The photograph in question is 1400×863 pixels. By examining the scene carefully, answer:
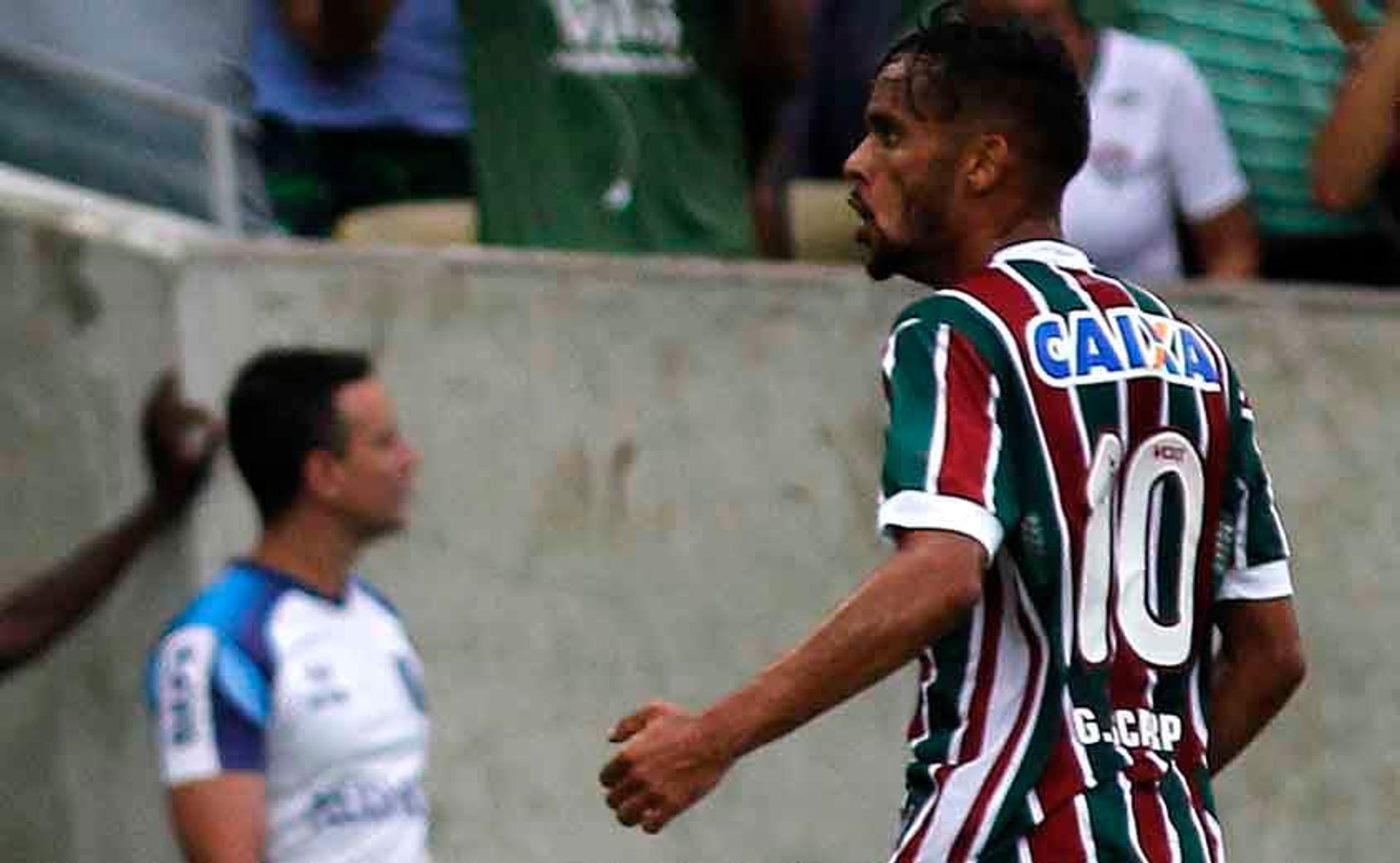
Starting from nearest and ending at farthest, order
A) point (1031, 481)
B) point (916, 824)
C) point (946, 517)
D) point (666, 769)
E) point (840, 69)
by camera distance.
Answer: point (666, 769)
point (946, 517)
point (1031, 481)
point (916, 824)
point (840, 69)

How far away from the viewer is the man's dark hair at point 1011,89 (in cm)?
469

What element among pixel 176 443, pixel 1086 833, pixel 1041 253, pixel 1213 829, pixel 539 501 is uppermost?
pixel 1041 253

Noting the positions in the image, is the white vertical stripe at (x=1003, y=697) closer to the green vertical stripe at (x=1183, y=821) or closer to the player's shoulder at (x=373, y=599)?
the green vertical stripe at (x=1183, y=821)

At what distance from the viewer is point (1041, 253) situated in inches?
185

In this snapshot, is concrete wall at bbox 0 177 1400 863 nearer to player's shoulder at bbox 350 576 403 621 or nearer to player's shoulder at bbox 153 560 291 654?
player's shoulder at bbox 350 576 403 621

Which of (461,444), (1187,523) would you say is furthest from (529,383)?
(1187,523)

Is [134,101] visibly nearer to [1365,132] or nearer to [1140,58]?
[1140,58]

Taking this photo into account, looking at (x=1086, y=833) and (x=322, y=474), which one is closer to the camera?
(x=1086, y=833)

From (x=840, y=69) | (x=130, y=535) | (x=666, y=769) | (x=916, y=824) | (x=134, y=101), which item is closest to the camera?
(x=666, y=769)

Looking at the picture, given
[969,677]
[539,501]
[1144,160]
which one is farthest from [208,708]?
[1144,160]

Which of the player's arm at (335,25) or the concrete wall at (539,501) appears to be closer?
the concrete wall at (539,501)

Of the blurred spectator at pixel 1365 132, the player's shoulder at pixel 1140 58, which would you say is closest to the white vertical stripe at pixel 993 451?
the player's shoulder at pixel 1140 58

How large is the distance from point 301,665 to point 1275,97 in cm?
334

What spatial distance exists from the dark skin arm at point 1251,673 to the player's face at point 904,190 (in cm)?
70
